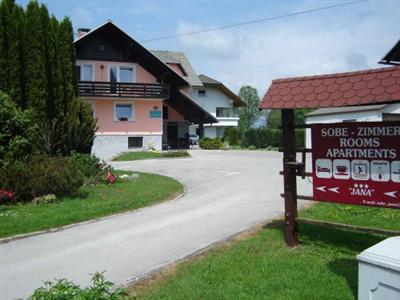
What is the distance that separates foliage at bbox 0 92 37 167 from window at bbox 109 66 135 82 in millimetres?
22903

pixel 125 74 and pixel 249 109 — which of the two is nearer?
pixel 125 74

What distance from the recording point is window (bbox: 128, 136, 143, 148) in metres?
37.1

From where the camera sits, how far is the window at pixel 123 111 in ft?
121

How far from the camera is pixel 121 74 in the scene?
3725 centimetres

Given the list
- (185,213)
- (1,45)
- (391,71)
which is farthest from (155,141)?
(391,71)

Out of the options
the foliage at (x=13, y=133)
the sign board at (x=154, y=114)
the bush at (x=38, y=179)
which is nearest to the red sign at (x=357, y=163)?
the bush at (x=38, y=179)

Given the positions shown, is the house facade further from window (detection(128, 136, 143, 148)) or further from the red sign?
the red sign

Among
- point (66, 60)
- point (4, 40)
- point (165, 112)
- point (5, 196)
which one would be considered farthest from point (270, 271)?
point (165, 112)

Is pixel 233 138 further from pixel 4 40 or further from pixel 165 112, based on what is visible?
pixel 4 40

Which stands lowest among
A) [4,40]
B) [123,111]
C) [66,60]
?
[123,111]

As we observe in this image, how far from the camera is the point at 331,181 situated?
742 cm

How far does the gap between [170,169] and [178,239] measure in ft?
47.1

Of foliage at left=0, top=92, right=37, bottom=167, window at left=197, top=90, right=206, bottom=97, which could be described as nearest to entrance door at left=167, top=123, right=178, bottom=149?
window at left=197, top=90, right=206, bottom=97

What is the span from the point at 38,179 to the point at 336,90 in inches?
323
